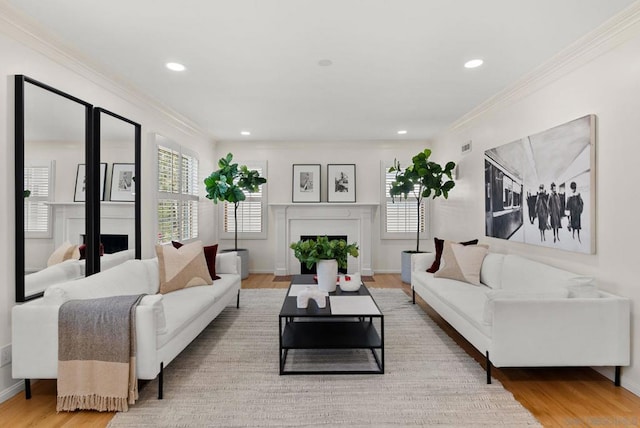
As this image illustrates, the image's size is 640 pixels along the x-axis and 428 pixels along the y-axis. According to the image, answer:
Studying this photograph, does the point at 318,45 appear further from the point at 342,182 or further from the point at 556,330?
the point at 342,182

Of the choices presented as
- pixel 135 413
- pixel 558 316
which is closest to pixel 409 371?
pixel 558 316

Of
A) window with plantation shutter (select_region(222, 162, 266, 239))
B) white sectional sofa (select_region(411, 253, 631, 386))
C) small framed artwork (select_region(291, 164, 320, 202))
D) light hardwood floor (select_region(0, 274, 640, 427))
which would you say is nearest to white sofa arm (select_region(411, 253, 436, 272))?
light hardwood floor (select_region(0, 274, 640, 427))

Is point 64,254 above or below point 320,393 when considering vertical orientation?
above

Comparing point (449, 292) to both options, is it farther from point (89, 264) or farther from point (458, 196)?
point (89, 264)

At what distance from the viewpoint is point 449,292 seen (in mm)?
3447

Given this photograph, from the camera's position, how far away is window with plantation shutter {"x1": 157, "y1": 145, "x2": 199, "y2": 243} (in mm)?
4406

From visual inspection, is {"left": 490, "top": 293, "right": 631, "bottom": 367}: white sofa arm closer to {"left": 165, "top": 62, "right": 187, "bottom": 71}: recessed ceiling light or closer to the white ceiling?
the white ceiling

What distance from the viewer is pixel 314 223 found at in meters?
6.44

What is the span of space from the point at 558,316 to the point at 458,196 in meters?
3.18

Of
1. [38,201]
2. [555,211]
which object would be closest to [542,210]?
[555,211]

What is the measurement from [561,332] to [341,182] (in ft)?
14.8

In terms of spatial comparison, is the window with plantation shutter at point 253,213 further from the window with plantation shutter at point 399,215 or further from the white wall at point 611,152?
the white wall at point 611,152

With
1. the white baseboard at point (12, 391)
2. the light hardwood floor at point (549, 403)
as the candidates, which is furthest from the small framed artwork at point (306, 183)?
the white baseboard at point (12, 391)

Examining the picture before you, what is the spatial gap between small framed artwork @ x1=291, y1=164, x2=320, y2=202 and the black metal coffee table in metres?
3.30
